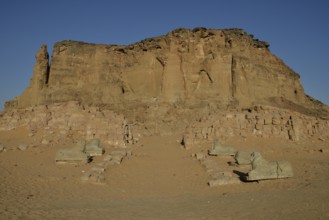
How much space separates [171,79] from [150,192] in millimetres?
30191

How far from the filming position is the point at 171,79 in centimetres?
4081

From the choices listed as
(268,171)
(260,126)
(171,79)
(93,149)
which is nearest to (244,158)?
(268,171)

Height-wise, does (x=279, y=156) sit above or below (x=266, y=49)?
below

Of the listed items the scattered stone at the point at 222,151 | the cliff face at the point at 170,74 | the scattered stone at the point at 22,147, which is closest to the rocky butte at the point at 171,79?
the cliff face at the point at 170,74

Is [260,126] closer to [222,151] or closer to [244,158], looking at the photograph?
[222,151]

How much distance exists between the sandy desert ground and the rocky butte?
17066mm

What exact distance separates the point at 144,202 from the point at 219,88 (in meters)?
31.3

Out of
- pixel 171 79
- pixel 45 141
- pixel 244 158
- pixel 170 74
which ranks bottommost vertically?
pixel 244 158

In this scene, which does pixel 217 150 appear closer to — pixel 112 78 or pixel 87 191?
pixel 87 191

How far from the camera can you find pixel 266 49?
151ft

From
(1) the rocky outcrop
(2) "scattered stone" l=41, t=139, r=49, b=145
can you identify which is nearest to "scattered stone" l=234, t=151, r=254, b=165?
(1) the rocky outcrop

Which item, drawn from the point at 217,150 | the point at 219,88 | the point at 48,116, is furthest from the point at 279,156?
the point at 219,88

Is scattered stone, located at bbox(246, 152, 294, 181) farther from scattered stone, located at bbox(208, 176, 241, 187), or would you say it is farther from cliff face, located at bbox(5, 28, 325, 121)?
cliff face, located at bbox(5, 28, 325, 121)

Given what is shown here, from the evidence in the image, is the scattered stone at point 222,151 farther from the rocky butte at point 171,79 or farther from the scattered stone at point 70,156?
the rocky butte at point 171,79
